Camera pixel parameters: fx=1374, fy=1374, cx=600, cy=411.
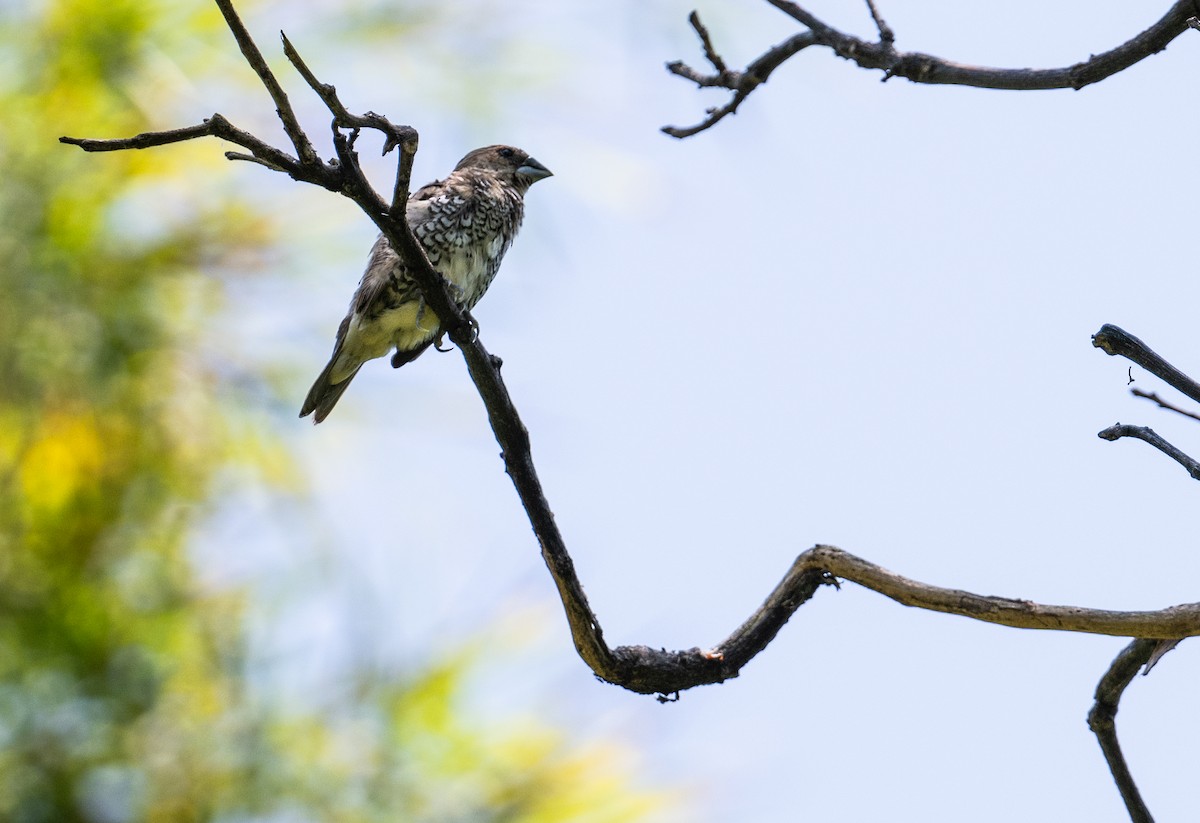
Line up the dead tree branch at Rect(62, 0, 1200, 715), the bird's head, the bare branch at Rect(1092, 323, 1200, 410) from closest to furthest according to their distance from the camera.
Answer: the bare branch at Rect(1092, 323, 1200, 410) < the dead tree branch at Rect(62, 0, 1200, 715) < the bird's head

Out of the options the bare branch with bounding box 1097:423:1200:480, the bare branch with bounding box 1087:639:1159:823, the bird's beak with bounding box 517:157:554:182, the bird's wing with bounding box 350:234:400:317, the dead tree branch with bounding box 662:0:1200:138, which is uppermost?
the bird's beak with bounding box 517:157:554:182

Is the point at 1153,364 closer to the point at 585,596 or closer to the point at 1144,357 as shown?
the point at 1144,357

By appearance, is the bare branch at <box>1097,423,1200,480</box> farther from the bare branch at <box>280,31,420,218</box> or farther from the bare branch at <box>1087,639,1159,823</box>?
the bare branch at <box>280,31,420,218</box>

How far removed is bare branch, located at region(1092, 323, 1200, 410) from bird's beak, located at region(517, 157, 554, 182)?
338cm

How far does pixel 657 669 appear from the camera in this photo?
1.98 m

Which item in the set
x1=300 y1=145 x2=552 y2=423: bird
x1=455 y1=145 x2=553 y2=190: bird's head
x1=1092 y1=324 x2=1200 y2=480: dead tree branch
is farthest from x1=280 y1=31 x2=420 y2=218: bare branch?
x1=455 y1=145 x2=553 y2=190: bird's head

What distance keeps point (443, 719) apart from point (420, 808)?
0.78 ft

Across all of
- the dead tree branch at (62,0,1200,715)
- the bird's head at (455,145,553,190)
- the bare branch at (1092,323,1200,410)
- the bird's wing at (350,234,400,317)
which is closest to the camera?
the bare branch at (1092,323,1200,410)

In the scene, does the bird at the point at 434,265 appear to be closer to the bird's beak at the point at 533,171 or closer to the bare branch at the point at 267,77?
the bird's beak at the point at 533,171

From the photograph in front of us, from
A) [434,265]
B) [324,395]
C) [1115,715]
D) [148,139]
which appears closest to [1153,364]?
[1115,715]

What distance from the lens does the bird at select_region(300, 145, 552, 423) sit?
4137mm

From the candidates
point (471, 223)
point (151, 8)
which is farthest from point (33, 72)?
point (471, 223)

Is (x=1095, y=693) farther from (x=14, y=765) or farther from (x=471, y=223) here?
(x=471, y=223)

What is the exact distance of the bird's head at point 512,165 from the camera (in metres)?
4.79
